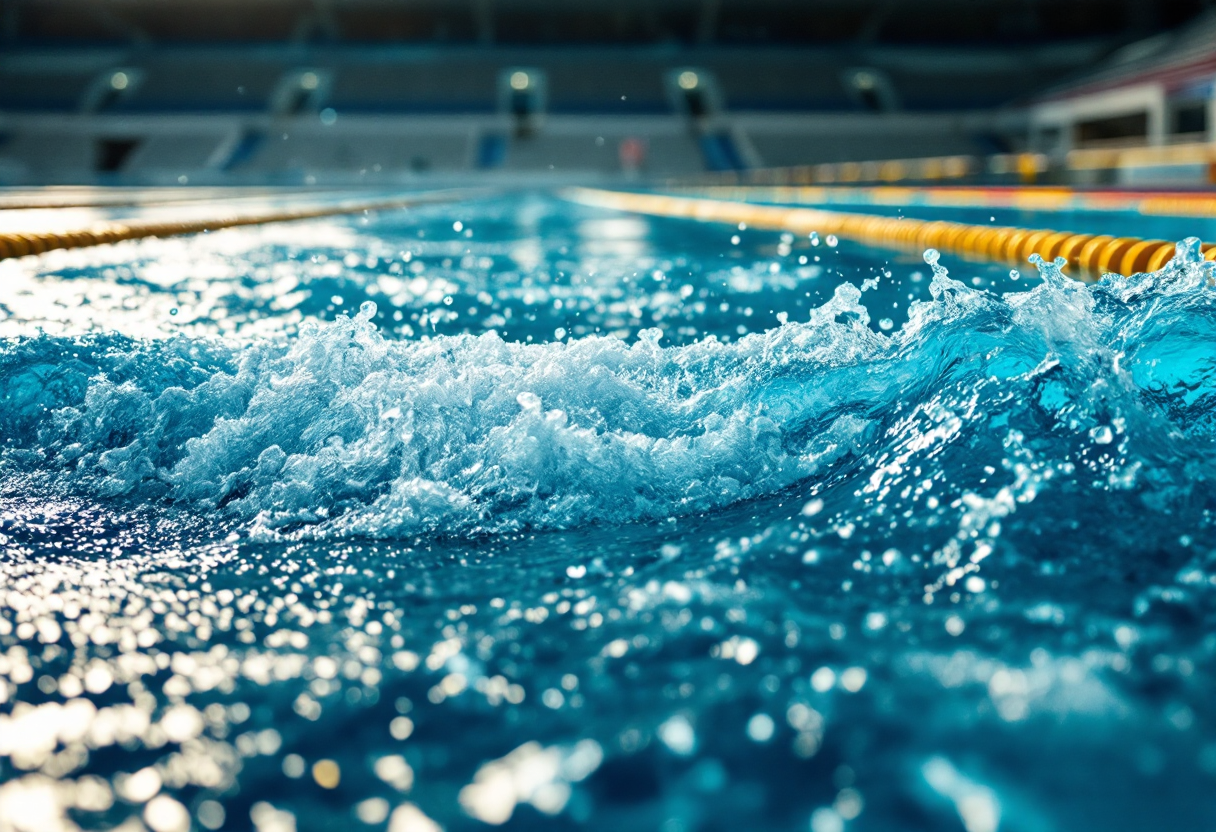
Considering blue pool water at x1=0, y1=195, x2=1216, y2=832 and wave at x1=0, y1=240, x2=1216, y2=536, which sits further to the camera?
wave at x1=0, y1=240, x2=1216, y2=536

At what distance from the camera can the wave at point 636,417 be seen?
57.2 inches

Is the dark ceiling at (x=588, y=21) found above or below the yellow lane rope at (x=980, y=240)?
above

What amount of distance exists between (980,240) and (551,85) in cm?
2042

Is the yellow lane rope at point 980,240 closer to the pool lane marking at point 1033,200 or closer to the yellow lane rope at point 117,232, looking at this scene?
the pool lane marking at point 1033,200

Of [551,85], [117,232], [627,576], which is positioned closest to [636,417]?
[627,576]

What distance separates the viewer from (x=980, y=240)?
12.0 feet

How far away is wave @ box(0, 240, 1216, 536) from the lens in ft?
4.76

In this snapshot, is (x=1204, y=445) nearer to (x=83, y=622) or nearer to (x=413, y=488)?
(x=413, y=488)

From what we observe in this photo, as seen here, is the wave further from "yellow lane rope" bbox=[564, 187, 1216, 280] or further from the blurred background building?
the blurred background building

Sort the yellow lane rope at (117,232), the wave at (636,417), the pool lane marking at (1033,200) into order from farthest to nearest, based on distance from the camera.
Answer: the pool lane marking at (1033,200) → the yellow lane rope at (117,232) → the wave at (636,417)

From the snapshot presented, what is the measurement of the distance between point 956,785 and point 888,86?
24.1 metres

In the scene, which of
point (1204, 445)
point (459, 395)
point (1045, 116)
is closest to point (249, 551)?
point (459, 395)

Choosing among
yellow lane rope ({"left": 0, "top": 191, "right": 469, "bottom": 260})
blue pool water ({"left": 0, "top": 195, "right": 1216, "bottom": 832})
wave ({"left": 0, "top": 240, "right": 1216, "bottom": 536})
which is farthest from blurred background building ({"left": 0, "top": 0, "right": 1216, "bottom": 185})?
blue pool water ({"left": 0, "top": 195, "right": 1216, "bottom": 832})

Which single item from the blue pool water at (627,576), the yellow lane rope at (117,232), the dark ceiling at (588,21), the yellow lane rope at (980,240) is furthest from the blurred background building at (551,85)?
the blue pool water at (627,576)
